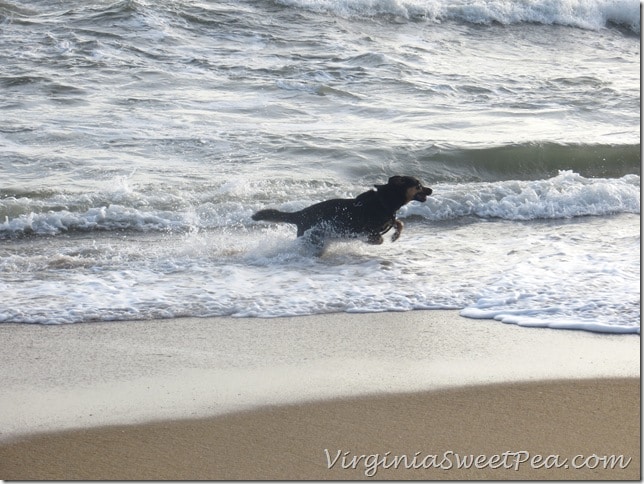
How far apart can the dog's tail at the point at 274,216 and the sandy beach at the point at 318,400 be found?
67.1 inches

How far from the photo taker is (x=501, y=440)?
13.6 feet

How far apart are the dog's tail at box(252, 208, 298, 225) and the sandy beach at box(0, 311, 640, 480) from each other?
171cm

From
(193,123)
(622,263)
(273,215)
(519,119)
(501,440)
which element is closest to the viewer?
(501,440)

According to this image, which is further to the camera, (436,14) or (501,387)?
(436,14)

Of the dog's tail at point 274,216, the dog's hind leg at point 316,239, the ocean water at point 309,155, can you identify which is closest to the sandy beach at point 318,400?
the ocean water at point 309,155

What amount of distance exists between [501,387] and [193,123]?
26.2 feet

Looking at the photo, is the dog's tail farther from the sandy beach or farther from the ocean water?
the sandy beach

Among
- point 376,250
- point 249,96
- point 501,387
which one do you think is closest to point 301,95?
point 249,96

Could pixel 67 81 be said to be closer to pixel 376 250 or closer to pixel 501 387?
pixel 376 250

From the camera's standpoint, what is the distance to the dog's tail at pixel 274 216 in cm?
746

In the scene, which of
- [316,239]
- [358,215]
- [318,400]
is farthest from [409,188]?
[318,400]

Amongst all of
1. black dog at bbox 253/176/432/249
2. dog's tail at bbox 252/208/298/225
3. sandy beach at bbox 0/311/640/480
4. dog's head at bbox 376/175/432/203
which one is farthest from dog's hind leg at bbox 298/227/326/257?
sandy beach at bbox 0/311/640/480

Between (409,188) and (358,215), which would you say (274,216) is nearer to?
(358,215)

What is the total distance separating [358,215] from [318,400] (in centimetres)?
305
